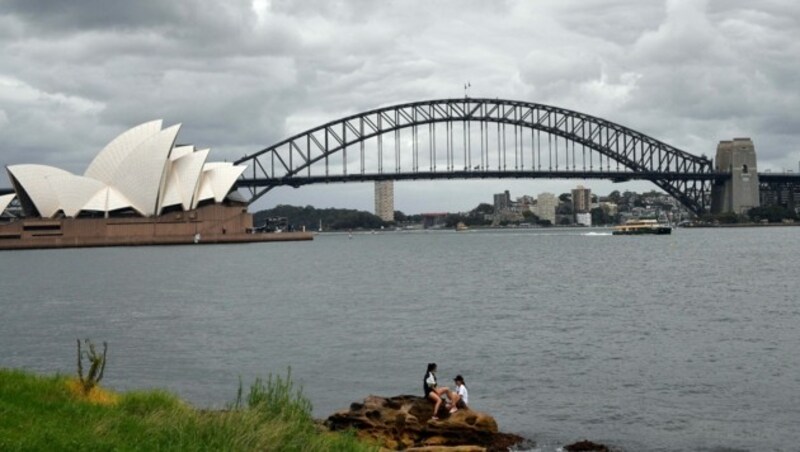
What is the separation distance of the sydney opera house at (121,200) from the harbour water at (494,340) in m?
46.0

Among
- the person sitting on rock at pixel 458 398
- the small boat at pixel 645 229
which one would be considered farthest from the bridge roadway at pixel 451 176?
the person sitting on rock at pixel 458 398

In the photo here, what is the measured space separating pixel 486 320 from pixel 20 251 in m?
86.1

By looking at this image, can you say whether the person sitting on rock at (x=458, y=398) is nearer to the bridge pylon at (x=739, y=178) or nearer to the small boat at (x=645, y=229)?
the small boat at (x=645, y=229)

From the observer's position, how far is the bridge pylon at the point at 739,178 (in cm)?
14112

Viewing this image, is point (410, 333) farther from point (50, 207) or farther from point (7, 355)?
point (50, 207)

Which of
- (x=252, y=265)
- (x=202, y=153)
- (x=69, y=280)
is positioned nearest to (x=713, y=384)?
(x=69, y=280)

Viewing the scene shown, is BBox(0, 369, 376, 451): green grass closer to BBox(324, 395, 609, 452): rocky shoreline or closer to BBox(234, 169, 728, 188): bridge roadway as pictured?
BBox(324, 395, 609, 452): rocky shoreline

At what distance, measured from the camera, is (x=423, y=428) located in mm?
15031

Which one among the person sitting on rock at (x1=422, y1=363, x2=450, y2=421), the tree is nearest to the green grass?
the person sitting on rock at (x1=422, y1=363, x2=450, y2=421)

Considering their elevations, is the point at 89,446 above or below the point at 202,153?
below

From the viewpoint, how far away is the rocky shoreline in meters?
14.7

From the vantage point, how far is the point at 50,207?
105 m

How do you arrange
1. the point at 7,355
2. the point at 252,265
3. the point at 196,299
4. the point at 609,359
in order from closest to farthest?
the point at 609,359 → the point at 7,355 → the point at 196,299 → the point at 252,265

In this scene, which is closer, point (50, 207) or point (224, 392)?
point (224, 392)
